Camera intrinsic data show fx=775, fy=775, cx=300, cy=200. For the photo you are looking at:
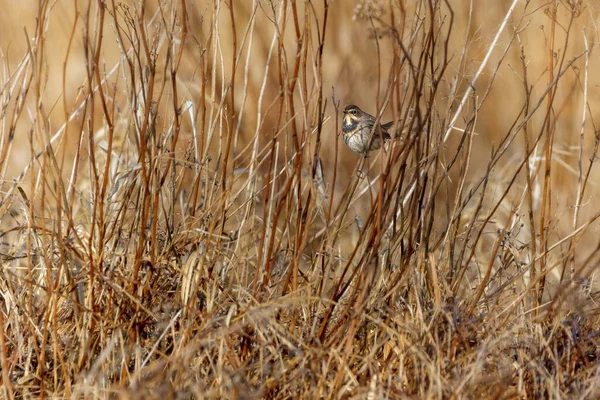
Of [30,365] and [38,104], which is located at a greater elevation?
[38,104]

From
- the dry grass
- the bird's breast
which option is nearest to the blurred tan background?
the bird's breast

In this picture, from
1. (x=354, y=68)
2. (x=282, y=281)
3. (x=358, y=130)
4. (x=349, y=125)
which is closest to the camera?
(x=282, y=281)

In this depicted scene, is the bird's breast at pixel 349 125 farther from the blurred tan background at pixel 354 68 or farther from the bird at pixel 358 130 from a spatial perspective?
the blurred tan background at pixel 354 68

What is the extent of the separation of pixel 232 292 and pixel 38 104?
62cm

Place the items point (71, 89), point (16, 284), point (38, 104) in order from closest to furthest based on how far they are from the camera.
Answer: point (38, 104), point (16, 284), point (71, 89)

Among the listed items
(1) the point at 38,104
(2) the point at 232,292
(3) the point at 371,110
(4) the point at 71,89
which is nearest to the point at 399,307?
(2) the point at 232,292

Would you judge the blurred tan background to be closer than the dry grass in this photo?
No

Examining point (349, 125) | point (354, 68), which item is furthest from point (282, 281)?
point (354, 68)

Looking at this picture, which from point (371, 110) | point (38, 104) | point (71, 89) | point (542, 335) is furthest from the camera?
point (71, 89)

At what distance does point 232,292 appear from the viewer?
1.85 metres

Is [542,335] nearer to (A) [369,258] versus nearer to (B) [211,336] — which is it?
(A) [369,258]

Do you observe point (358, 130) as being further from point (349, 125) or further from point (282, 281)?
point (282, 281)

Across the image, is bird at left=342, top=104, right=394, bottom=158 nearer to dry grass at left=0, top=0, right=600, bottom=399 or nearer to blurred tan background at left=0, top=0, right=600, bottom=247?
dry grass at left=0, top=0, right=600, bottom=399

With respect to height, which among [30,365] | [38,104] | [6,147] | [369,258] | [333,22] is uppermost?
[333,22]
